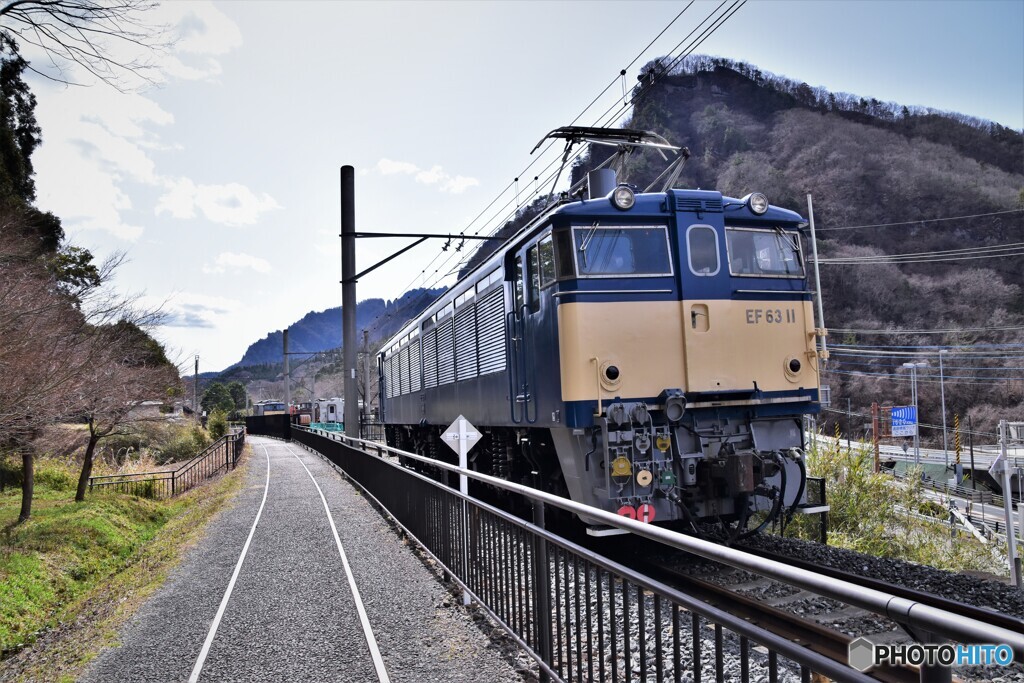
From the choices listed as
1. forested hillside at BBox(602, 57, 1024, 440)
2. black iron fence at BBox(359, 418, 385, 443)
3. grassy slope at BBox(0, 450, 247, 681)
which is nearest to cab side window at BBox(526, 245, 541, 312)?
grassy slope at BBox(0, 450, 247, 681)

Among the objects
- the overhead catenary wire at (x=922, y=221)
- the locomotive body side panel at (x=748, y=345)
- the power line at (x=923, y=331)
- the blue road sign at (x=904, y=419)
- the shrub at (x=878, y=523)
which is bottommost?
the shrub at (x=878, y=523)

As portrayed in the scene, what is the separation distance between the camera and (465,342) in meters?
12.6

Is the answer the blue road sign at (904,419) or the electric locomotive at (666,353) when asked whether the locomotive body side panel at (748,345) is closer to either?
the electric locomotive at (666,353)

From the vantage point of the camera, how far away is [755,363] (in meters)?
8.60

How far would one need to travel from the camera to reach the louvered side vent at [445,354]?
44.8 ft

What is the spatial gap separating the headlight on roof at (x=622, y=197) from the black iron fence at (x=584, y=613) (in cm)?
367

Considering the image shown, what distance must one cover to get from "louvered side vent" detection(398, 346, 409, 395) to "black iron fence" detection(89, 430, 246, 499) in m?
8.41

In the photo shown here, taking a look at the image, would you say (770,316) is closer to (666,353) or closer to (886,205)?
(666,353)

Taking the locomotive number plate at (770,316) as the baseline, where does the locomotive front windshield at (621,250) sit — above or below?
above

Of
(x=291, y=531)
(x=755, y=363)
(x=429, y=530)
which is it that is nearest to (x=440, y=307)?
(x=291, y=531)

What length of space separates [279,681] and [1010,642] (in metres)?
4.85

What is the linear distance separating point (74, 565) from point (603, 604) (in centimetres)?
1172

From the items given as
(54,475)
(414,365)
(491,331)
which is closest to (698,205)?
(491,331)

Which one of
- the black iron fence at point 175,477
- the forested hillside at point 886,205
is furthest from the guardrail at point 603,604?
the forested hillside at point 886,205
